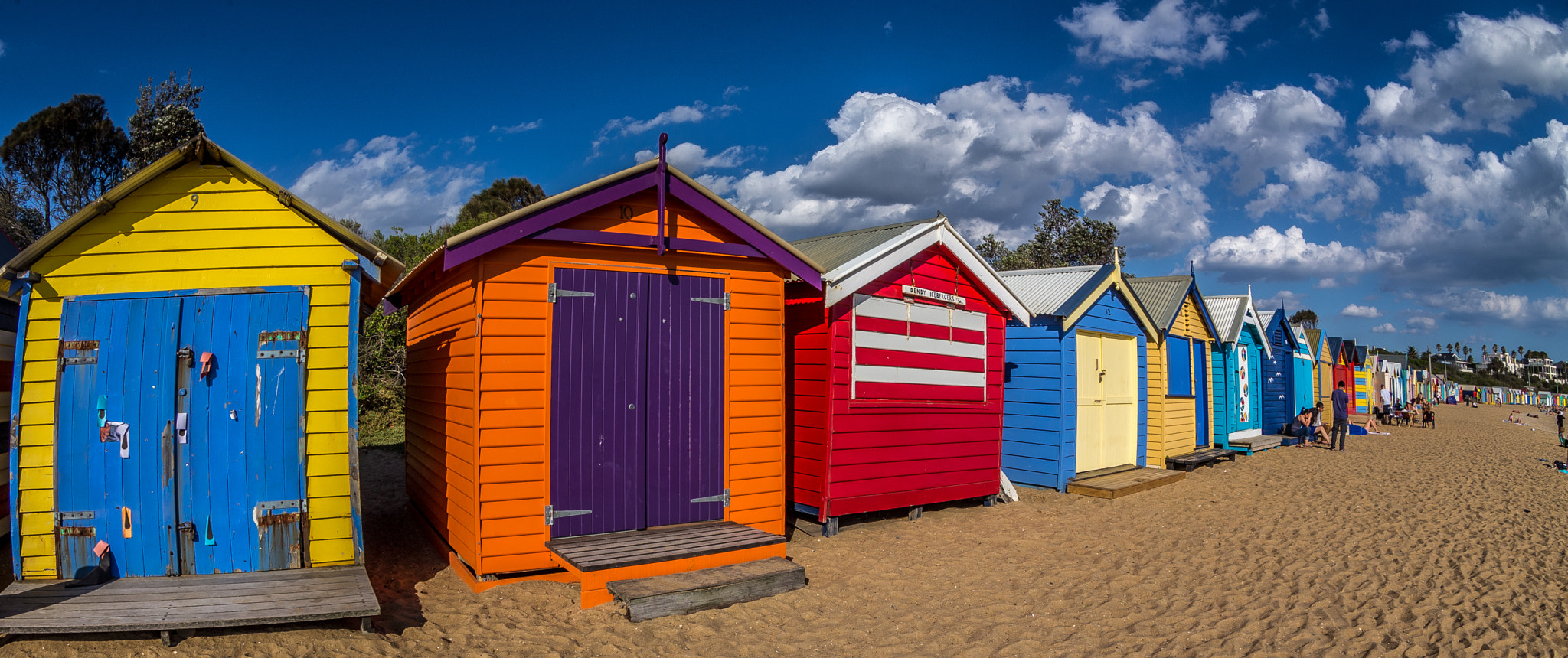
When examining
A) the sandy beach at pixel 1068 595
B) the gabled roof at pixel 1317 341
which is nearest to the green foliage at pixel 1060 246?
the gabled roof at pixel 1317 341

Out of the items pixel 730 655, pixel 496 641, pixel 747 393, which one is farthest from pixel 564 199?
pixel 730 655

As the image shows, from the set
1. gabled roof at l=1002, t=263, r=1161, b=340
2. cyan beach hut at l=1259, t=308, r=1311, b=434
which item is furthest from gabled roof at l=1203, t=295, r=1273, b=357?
gabled roof at l=1002, t=263, r=1161, b=340

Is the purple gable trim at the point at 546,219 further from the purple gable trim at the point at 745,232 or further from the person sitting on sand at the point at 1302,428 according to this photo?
the person sitting on sand at the point at 1302,428

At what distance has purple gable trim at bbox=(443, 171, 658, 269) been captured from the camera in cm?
520

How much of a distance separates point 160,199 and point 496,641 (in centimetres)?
394

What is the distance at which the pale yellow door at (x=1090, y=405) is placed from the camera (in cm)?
1102

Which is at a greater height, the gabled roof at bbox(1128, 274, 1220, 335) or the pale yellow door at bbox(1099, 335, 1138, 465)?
the gabled roof at bbox(1128, 274, 1220, 335)

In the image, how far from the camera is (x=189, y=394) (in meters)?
4.96

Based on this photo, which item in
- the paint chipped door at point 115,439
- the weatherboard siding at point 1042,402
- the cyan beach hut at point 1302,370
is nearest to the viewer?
the paint chipped door at point 115,439

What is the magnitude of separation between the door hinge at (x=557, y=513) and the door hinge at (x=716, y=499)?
3.22 ft

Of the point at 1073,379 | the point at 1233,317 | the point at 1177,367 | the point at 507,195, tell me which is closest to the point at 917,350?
the point at 1073,379

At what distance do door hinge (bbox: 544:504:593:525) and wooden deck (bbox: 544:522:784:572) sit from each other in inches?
6.4

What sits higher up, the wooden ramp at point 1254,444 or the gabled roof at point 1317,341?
the gabled roof at point 1317,341

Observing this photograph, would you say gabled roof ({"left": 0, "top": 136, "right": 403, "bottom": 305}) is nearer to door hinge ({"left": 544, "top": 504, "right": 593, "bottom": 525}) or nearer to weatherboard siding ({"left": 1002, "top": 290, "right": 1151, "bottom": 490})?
door hinge ({"left": 544, "top": 504, "right": 593, "bottom": 525})
